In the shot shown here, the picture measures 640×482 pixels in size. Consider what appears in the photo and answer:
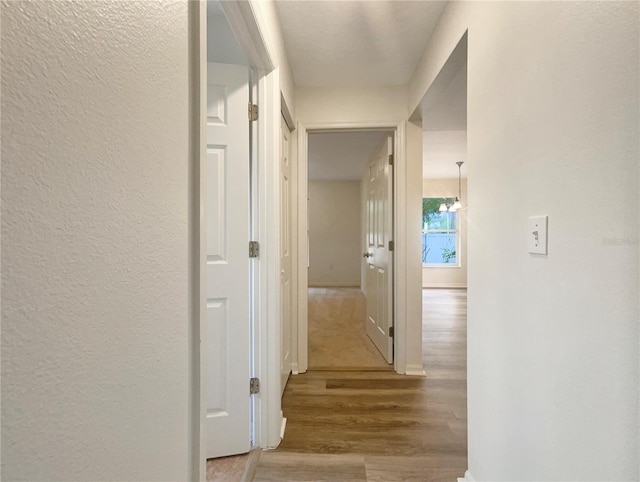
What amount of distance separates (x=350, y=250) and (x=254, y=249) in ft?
19.8

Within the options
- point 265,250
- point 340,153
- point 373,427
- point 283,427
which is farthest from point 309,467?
point 340,153

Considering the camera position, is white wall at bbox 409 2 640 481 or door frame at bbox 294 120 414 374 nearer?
white wall at bbox 409 2 640 481

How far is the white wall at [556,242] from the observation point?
694 mm

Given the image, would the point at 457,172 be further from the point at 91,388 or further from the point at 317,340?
the point at 91,388

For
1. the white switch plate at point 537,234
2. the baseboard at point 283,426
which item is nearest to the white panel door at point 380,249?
the baseboard at point 283,426

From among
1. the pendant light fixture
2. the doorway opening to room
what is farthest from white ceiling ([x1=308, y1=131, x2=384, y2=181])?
the pendant light fixture

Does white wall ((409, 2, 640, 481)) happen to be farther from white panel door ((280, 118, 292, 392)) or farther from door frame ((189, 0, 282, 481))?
white panel door ((280, 118, 292, 392))

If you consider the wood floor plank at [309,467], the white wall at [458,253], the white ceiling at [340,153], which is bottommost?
the wood floor plank at [309,467]

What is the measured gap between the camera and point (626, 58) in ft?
2.24

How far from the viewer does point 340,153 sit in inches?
195

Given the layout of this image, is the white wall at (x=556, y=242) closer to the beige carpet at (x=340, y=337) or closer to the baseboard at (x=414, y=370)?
the baseboard at (x=414, y=370)

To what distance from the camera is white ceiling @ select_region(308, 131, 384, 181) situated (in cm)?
411

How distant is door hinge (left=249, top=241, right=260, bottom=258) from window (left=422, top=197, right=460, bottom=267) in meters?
6.27

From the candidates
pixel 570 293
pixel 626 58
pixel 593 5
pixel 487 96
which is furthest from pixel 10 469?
pixel 487 96
